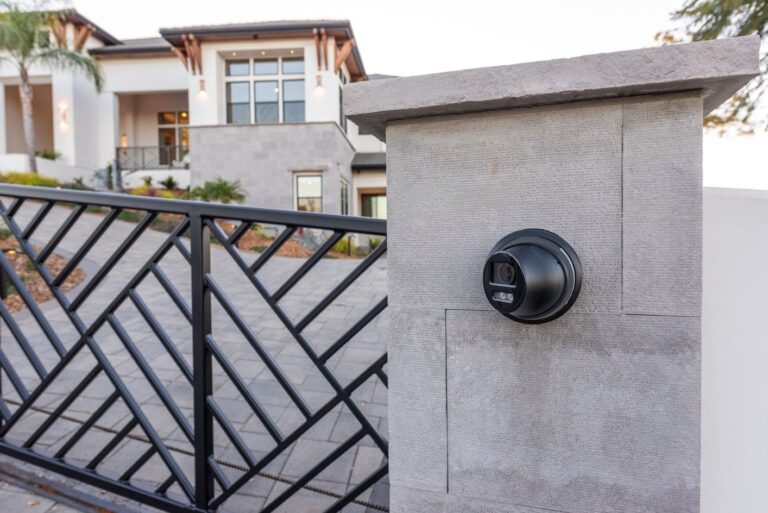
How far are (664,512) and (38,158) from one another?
20216mm

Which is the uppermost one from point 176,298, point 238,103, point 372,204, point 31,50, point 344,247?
point 31,50

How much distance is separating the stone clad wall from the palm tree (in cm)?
1894

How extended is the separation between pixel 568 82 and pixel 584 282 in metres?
0.46

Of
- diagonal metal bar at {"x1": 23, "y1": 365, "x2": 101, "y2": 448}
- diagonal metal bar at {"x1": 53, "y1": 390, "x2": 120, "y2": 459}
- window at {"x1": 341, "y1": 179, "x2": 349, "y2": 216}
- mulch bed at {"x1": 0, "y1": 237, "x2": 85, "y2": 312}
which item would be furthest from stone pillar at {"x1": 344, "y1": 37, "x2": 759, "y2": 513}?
window at {"x1": 341, "y1": 179, "x2": 349, "y2": 216}

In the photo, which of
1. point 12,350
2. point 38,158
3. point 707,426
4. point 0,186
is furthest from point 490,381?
point 38,158

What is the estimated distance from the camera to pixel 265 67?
50.1 feet

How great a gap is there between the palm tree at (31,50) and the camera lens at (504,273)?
1914 centimetres

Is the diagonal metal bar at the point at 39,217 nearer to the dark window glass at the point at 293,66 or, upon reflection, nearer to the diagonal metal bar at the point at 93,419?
the diagonal metal bar at the point at 93,419

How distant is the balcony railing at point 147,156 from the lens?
719 inches

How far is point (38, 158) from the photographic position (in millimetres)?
15875

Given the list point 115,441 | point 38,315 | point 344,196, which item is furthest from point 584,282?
point 344,196

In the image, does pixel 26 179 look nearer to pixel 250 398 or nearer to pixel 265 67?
pixel 265 67

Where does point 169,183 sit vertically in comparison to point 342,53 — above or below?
below

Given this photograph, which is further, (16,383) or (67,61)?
(67,61)
